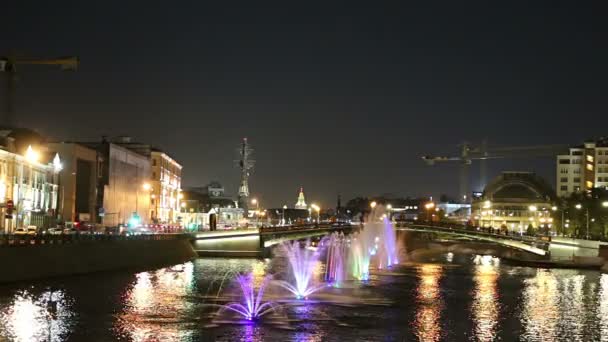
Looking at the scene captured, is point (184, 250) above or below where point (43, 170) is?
below

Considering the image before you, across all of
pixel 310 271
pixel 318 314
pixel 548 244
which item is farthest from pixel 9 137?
pixel 548 244

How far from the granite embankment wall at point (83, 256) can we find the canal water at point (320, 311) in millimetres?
1774

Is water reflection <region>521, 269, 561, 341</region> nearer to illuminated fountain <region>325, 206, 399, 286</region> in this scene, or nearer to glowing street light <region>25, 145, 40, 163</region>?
illuminated fountain <region>325, 206, 399, 286</region>

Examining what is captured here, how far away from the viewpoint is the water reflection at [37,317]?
43.6 m

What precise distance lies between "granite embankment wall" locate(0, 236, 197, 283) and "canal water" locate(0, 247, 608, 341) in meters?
1.77

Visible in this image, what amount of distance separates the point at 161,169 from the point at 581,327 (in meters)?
155

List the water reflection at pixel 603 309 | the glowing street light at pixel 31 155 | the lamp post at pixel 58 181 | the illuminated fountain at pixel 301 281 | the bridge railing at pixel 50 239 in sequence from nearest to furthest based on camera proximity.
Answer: the water reflection at pixel 603 309 < the bridge railing at pixel 50 239 < the illuminated fountain at pixel 301 281 < the glowing street light at pixel 31 155 < the lamp post at pixel 58 181

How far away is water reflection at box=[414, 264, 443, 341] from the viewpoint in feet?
158

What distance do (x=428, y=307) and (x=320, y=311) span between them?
9828 mm

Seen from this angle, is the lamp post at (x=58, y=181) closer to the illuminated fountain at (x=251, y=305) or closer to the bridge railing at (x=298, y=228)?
the bridge railing at (x=298, y=228)

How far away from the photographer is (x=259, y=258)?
397 feet

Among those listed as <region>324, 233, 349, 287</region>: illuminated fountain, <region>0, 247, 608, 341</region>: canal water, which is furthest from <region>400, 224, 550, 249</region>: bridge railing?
<region>0, 247, 608, 341</region>: canal water

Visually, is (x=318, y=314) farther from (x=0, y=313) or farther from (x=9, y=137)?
(x=9, y=137)

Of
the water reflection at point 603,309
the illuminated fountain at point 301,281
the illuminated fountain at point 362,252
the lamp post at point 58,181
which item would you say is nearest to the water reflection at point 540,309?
the water reflection at point 603,309
